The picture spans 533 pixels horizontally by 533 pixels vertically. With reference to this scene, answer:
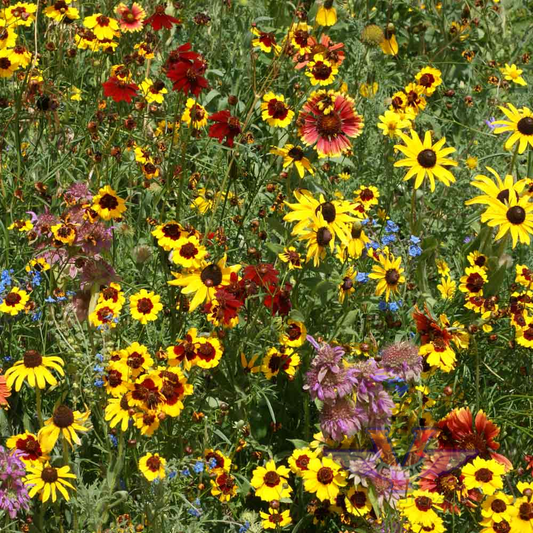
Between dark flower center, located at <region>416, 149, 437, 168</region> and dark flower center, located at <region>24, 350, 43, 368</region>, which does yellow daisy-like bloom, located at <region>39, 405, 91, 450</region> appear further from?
dark flower center, located at <region>416, 149, 437, 168</region>

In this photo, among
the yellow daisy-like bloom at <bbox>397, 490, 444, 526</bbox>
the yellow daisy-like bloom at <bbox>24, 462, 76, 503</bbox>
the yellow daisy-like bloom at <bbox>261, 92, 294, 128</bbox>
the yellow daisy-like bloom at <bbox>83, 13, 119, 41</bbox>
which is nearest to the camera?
the yellow daisy-like bloom at <bbox>24, 462, 76, 503</bbox>

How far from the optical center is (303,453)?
2.38 metres

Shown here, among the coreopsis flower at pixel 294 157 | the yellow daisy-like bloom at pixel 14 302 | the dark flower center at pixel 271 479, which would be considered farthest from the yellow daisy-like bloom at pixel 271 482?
the coreopsis flower at pixel 294 157

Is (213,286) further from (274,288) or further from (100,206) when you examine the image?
(100,206)

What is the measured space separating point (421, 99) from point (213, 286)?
1756mm

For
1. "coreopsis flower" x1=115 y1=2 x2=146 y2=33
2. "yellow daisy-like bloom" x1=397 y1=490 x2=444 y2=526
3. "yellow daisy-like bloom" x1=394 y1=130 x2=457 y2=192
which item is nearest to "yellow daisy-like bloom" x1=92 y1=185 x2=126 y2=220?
"yellow daisy-like bloom" x1=394 y1=130 x2=457 y2=192

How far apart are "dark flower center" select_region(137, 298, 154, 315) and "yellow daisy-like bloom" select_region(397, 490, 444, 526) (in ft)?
2.87

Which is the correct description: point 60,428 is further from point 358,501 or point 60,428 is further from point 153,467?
point 358,501

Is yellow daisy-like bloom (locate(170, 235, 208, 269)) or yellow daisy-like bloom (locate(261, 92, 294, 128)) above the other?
yellow daisy-like bloom (locate(261, 92, 294, 128))

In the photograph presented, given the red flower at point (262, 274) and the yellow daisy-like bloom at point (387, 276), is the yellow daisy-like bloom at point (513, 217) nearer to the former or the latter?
the yellow daisy-like bloom at point (387, 276)

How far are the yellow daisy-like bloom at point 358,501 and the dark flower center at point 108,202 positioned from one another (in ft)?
3.49

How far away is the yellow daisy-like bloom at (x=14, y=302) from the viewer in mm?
2455

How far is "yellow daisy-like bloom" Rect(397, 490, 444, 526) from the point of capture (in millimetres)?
2246

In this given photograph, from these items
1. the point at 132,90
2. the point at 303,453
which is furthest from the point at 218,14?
the point at 303,453
